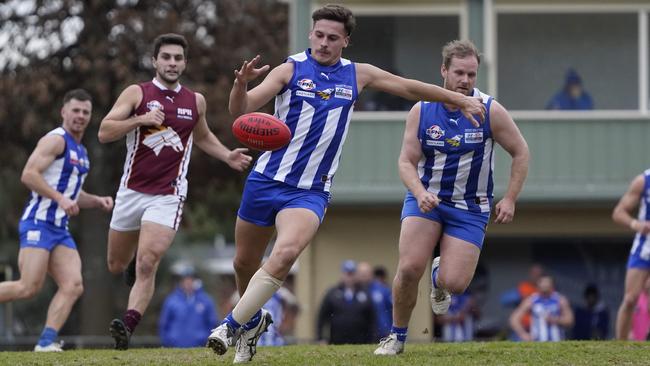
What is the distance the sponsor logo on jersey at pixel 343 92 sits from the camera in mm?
9391

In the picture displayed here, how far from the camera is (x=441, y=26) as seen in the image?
23156mm

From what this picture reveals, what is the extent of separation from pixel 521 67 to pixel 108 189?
26.5 feet

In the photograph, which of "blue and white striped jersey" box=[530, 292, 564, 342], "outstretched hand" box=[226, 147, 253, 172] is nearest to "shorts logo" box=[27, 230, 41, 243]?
"outstretched hand" box=[226, 147, 253, 172]

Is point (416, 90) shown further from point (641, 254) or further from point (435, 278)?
point (641, 254)

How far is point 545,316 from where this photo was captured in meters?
18.5

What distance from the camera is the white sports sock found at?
887 centimetres

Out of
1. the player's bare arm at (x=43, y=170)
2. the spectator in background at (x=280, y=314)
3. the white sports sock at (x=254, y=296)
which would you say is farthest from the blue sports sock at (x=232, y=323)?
the spectator in background at (x=280, y=314)

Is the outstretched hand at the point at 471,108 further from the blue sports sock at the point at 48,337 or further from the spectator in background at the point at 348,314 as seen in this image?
the spectator in background at the point at 348,314

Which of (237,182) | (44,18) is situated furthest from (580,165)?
(44,18)

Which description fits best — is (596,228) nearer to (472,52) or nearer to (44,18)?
(44,18)

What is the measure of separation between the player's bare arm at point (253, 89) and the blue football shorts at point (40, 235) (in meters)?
3.62

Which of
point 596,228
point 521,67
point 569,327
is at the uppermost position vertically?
point 521,67

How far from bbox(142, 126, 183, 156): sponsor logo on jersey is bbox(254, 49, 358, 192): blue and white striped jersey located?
6.48 feet

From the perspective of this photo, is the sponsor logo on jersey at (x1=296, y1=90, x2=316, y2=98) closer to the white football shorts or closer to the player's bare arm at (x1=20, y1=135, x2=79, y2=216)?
the white football shorts
